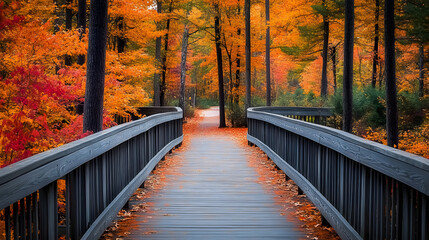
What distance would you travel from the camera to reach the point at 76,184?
362cm

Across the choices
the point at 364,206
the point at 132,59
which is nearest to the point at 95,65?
the point at 364,206

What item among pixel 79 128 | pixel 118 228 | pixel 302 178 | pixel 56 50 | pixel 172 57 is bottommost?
pixel 118 228

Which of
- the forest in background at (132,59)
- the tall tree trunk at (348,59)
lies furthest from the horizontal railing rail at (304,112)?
the tall tree trunk at (348,59)

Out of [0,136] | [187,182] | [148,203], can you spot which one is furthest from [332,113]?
[0,136]

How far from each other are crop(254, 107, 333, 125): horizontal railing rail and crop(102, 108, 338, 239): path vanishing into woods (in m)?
5.56

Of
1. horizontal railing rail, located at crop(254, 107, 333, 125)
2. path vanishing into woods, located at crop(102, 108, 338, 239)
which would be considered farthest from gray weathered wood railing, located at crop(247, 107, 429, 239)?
horizontal railing rail, located at crop(254, 107, 333, 125)

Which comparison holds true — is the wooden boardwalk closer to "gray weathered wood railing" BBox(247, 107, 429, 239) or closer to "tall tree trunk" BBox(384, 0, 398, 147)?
"gray weathered wood railing" BBox(247, 107, 429, 239)

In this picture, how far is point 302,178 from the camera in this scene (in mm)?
6184

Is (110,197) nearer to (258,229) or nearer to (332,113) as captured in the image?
(258,229)

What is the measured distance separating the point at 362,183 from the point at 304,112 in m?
12.1

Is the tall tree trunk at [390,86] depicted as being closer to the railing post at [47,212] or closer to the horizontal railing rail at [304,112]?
the horizontal railing rail at [304,112]

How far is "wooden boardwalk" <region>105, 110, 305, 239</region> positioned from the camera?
482 cm

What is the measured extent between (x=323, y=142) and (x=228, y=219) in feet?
5.27

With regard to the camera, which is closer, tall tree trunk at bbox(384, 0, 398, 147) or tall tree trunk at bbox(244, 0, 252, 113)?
tall tree trunk at bbox(384, 0, 398, 147)
